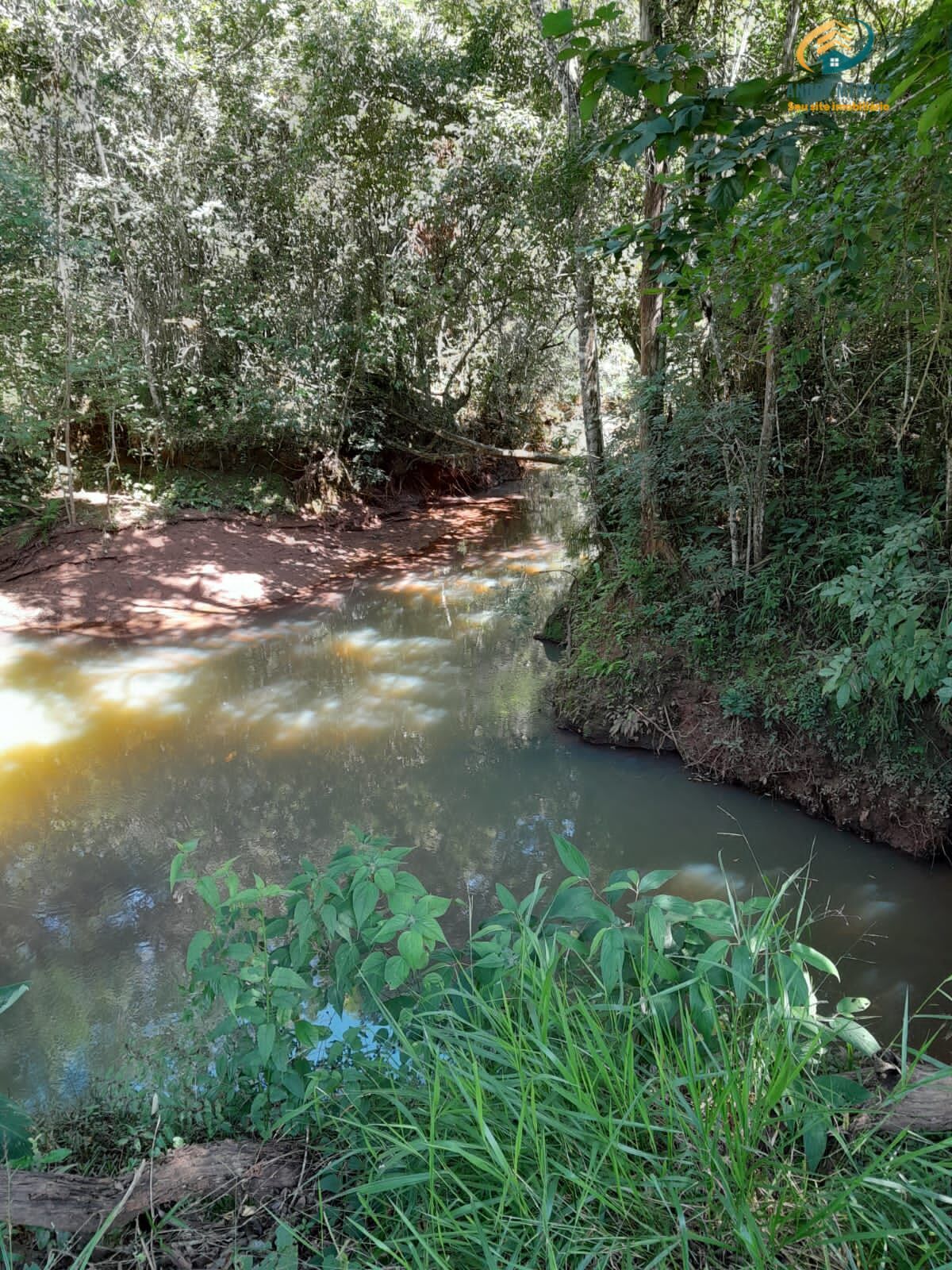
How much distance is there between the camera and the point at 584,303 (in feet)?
22.3

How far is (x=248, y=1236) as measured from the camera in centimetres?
140

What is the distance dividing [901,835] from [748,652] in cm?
148

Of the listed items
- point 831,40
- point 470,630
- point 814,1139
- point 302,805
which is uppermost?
point 831,40

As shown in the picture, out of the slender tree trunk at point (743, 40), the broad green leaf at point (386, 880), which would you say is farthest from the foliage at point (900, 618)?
the slender tree trunk at point (743, 40)

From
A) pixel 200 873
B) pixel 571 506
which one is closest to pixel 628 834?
pixel 200 873

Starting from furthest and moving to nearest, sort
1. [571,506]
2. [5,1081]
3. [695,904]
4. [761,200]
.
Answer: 1. [571,506]
2. [5,1081]
3. [761,200]
4. [695,904]

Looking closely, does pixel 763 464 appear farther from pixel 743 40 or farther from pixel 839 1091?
pixel 839 1091

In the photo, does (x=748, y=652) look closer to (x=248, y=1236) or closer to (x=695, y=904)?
(x=695, y=904)

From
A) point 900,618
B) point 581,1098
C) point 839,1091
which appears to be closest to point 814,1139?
point 839,1091

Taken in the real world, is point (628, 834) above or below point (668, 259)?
below

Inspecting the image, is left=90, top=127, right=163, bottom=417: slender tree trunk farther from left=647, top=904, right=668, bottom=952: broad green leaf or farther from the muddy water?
left=647, top=904, right=668, bottom=952: broad green leaf

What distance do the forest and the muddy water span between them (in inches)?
1.5

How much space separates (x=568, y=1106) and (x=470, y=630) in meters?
6.77

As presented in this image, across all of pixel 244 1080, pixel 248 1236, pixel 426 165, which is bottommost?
pixel 244 1080
